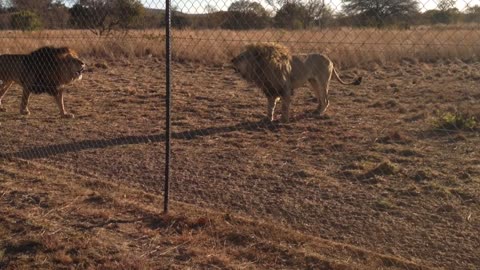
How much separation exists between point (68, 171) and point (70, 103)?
481 centimetres

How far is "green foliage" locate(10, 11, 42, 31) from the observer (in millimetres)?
12555

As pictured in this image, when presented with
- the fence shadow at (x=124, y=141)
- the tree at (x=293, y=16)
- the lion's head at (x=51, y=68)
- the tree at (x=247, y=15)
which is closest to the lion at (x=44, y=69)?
the lion's head at (x=51, y=68)

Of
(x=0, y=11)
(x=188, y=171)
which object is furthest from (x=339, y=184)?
(x=0, y=11)

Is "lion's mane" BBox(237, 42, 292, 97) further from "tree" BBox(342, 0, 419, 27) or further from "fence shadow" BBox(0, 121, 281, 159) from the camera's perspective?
"tree" BBox(342, 0, 419, 27)

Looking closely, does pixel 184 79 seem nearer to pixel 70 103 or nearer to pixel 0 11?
pixel 70 103

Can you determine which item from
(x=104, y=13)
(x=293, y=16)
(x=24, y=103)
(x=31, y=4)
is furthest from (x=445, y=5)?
(x=104, y=13)

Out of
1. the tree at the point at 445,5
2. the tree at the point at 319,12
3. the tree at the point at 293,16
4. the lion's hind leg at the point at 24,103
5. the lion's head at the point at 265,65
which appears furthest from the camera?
the lion's hind leg at the point at 24,103

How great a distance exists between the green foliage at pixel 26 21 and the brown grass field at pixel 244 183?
255cm

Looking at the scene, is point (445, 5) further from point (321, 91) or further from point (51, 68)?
point (51, 68)

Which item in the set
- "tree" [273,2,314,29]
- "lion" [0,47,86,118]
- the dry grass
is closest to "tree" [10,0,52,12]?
"lion" [0,47,86,118]

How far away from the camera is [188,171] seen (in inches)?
233

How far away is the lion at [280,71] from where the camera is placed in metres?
7.80

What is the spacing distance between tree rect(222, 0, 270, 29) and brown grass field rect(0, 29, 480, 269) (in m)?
0.34

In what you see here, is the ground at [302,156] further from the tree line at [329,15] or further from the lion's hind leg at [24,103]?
the tree line at [329,15]
